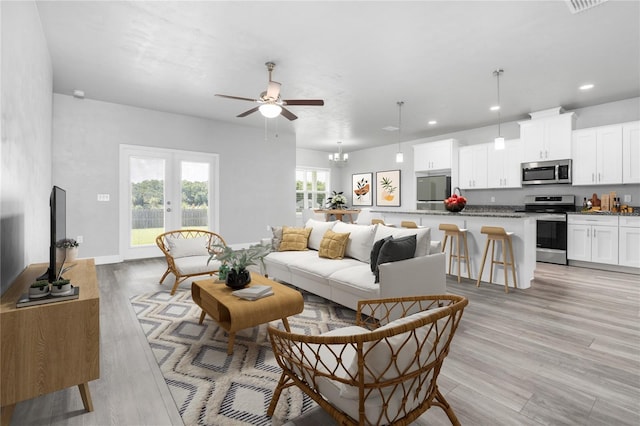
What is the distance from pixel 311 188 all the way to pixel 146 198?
521 cm

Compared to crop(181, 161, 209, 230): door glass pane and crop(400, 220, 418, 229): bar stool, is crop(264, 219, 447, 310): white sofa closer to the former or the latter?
crop(400, 220, 418, 229): bar stool

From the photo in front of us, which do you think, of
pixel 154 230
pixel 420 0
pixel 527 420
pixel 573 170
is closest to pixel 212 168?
pixel 154 230

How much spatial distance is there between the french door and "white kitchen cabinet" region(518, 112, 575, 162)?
6.16m

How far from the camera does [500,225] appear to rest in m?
4.19

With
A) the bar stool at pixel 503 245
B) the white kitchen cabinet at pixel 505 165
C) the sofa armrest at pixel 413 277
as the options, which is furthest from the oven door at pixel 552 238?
the sofa armrest at pixel 413 277

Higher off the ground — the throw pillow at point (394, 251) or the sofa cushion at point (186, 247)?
the throw pillow at point (394, 251)

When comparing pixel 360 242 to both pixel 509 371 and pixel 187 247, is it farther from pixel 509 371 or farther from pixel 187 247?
pixel 187 247

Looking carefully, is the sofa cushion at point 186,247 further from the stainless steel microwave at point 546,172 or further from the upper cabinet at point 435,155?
the stainless steel microwave at point 546,172

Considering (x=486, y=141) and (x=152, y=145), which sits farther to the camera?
(x=486, y=141)

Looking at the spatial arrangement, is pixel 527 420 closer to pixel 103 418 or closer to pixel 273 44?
pixel 103 418

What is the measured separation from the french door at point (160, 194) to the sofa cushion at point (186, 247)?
84.9 inches

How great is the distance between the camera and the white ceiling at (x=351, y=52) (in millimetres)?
2814

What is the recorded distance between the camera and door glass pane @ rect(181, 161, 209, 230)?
6.30 metres

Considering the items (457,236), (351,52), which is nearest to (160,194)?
(351,52)
